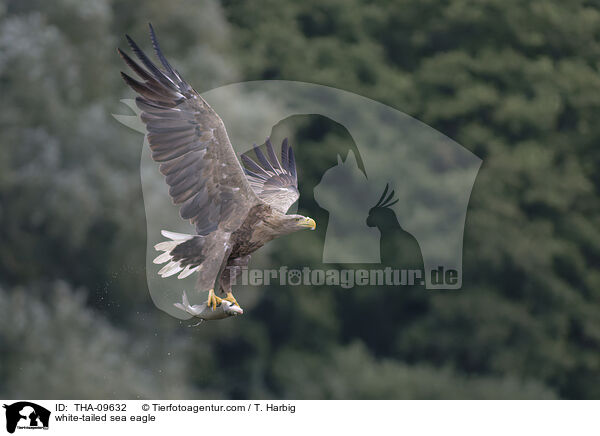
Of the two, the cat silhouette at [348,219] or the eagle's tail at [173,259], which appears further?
the cat silhouette at [348,219]

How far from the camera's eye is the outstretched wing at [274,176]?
17.5ft

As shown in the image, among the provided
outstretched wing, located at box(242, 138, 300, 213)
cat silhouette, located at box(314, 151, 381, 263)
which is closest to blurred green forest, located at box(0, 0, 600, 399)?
cat silhouette, located at box(314, 151, 381, 263)

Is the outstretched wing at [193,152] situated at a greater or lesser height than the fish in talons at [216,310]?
greater

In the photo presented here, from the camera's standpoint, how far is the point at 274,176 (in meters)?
5.55

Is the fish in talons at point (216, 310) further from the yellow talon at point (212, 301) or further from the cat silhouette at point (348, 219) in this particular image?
the cat silhouette at point (348, 219)

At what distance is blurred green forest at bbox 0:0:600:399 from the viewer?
1034 cm

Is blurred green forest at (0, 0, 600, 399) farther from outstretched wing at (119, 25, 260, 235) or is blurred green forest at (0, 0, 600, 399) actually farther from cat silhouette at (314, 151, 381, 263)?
outstretched wing at (119, 25, 260, 235)

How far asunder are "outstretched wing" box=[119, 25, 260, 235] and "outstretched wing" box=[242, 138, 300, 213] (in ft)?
2.33

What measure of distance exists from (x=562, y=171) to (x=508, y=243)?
135cm
